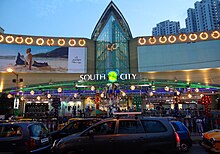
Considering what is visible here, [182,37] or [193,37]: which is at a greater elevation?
[182,37]

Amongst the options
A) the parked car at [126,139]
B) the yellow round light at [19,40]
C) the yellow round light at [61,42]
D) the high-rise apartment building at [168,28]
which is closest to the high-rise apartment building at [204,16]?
the high-rise apartment building at [168,28]

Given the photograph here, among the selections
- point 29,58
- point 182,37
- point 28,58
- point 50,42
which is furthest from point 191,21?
point 28,58

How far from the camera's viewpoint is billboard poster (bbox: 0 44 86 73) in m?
43.8

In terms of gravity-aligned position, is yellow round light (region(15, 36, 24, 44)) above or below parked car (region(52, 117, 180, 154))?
above

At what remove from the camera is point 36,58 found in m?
45.2

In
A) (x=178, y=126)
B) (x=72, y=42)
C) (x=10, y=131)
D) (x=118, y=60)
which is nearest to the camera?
(x=10, y=131)

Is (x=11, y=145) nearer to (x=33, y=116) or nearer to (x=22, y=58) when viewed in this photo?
(x=33, y=116)

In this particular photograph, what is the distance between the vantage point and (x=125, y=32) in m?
53.7

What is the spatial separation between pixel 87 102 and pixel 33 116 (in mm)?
23211

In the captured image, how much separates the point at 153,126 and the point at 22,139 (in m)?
4.44

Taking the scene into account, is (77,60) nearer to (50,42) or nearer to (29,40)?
(50,42)

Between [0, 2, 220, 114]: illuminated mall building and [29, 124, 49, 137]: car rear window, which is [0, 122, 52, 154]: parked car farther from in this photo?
[0, 2, 220, 114]: illuminated mall building

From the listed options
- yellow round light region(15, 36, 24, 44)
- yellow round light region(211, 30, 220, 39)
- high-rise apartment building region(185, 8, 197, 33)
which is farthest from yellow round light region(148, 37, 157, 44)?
high-rise apartment building region(185, 8, 197, 33)

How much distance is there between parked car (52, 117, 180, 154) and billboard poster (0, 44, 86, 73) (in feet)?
129
